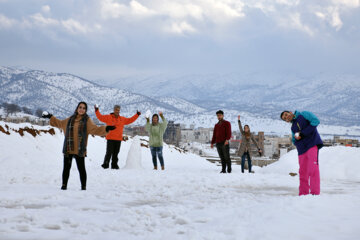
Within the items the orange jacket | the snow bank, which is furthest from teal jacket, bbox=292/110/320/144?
the orange jacket

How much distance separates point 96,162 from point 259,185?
11598 millimetres

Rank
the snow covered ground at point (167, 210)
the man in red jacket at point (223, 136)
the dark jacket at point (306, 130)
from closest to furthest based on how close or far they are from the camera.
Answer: the snow covered ground at point (167, 210), the dark jacket at point (306, 130), the man in red jacket at point (223, 136)

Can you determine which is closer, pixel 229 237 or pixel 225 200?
pixel 229 237

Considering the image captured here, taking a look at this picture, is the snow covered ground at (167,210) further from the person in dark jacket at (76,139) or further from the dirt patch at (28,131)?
the dirt patch at (28,131)

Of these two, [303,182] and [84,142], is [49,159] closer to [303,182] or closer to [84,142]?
[84,142]

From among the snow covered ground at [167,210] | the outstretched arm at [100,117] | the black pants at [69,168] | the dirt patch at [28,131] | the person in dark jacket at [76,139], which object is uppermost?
the outstretched arm at [100,117]

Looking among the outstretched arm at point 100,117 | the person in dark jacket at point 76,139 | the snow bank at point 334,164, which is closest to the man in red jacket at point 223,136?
the snow bank at point 334,164

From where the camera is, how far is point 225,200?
21.8 ft

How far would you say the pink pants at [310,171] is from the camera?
7.31m

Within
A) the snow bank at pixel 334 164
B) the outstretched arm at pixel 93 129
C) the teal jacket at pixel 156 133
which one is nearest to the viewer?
the outstretched arm at pixel 93 129

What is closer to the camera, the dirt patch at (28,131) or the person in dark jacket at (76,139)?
the person in dark jacket at (76,139)

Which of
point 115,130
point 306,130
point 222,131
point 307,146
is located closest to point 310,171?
point 307,146

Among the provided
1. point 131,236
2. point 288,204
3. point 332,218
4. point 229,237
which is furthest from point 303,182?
point 131,236

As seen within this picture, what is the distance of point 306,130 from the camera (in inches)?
293
